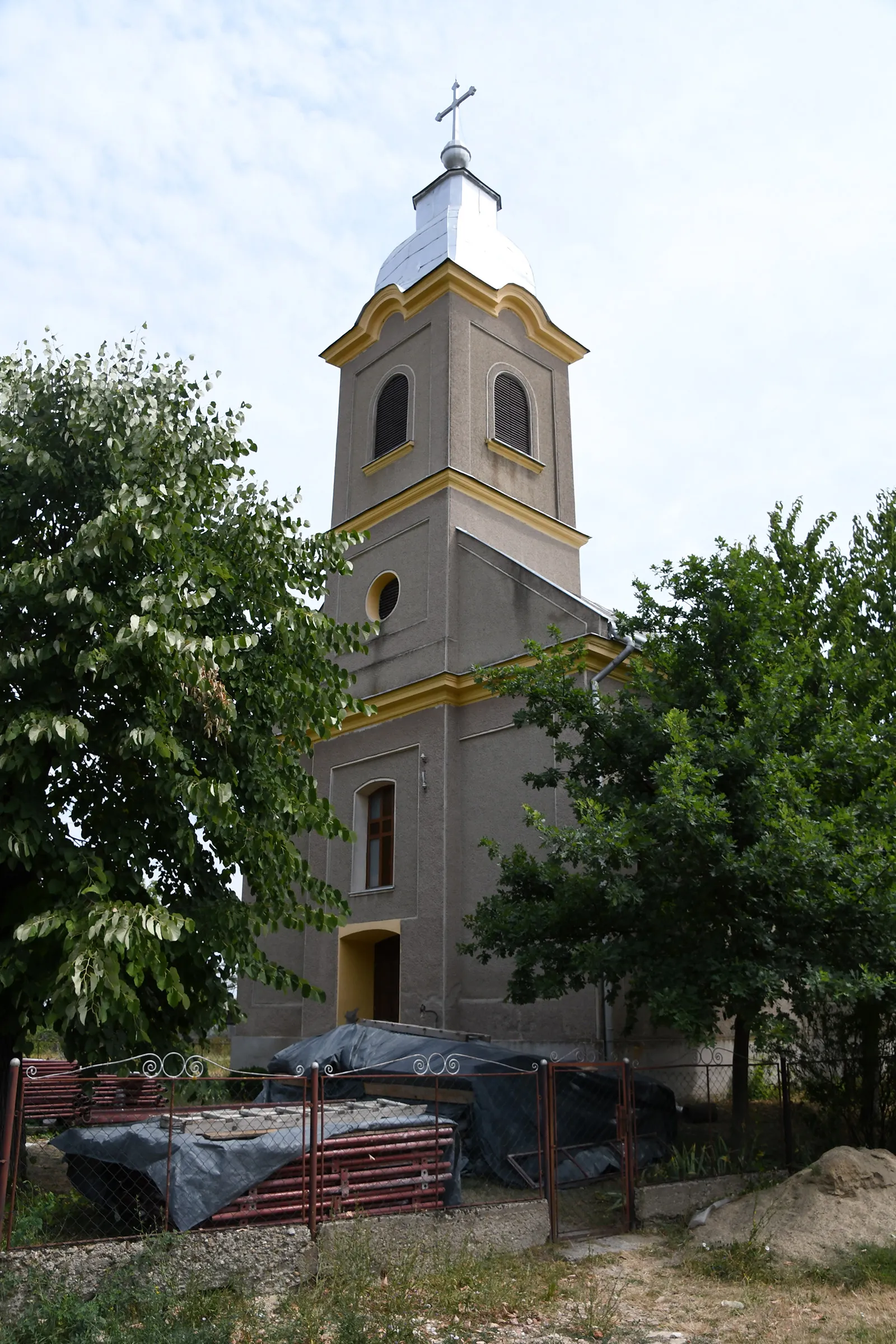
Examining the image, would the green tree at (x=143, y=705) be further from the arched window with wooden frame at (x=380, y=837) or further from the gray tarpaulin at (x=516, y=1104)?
the arched window with wooden frame at (x=380, y=837)

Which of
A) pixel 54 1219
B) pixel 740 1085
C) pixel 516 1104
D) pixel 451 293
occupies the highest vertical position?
pixel 451 293

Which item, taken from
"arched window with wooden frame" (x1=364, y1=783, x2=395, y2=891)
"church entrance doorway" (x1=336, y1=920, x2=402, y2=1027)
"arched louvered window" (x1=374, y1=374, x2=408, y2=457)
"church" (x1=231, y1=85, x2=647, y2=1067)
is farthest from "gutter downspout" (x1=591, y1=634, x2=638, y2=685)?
"arched louvered window" (x1=374, y1=374, x2=408, y2=457)

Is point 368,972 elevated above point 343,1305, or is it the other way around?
point 368,972

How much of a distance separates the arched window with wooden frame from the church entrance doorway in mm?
806

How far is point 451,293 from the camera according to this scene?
19.8m

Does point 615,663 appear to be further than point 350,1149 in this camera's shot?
Yes

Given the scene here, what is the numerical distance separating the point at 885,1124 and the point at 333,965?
353 inches

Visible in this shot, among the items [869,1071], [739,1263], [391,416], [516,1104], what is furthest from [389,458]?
[739,1263]

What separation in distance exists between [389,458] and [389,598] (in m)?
2.75

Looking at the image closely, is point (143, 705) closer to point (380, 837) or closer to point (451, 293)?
point (380, 837)

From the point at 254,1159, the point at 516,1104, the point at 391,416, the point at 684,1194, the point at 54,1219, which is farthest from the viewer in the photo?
the point at 391,416

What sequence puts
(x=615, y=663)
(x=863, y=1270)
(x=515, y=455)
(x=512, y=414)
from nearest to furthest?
(x=863, y=1270) < (x=615, y=663) < (x=515, y=455) < (x=512, y=414)

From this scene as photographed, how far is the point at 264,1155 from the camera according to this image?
7516 millimetres

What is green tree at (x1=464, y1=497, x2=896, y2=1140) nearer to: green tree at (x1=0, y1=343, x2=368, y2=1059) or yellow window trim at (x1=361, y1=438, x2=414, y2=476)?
green tree at (x1=0, y1=343, x2=368, y2=1059)
